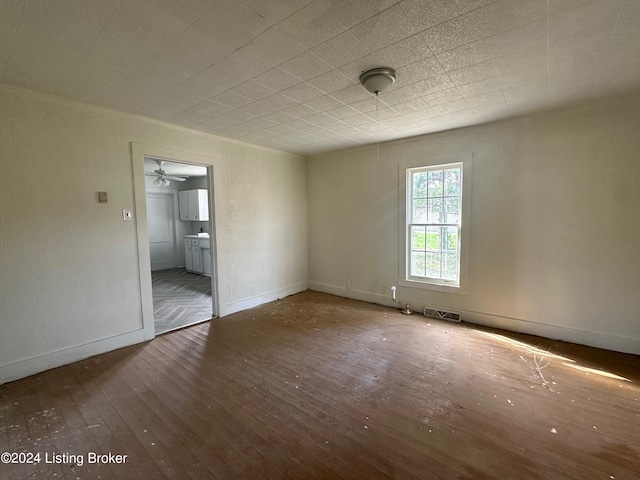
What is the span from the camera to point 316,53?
1956 millimetres

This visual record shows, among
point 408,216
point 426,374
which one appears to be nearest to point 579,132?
point 408,216

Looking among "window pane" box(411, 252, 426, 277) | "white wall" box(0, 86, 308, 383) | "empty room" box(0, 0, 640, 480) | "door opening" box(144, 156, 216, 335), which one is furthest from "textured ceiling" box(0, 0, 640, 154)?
"door opening" box(144, 156, 216, 335)

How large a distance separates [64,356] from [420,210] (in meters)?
4.51

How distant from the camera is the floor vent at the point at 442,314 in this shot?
12.6 feet

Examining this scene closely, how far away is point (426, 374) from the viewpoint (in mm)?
2543

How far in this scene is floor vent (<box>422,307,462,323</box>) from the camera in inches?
151

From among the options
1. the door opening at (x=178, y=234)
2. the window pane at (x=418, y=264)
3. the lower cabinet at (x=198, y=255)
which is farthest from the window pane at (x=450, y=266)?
the lower cabinet at (x=198, y=255)

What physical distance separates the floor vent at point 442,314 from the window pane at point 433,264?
49 centimetres

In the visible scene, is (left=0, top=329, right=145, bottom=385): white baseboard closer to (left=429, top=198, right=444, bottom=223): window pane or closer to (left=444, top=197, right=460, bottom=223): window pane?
(left=429, top=198, right=444, bottom=223): window pane

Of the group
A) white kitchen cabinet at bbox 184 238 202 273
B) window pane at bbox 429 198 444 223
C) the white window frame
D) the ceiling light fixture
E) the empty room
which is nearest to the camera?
the empty room

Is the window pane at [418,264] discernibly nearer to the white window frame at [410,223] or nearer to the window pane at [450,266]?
the white window frame at [410,223]

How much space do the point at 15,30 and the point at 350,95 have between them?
7.57 ft

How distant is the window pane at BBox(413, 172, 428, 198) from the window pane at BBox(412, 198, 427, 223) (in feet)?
0.25

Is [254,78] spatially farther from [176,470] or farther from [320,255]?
[320,255]
